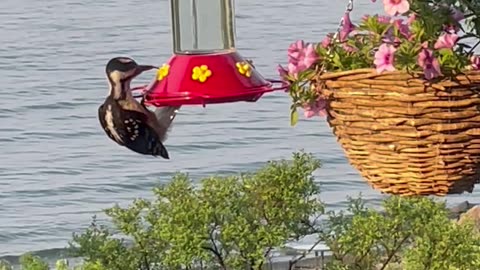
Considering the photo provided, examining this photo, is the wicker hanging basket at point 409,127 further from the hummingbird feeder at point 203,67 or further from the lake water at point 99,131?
the lake water at point 99,131

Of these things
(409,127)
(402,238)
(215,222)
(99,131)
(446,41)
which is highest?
(446,41)

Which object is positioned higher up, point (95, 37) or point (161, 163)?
point (95, 37)

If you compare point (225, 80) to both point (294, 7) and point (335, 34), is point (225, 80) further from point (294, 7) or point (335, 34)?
point (294, 7)

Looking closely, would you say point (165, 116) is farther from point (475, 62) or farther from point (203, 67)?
point (475, 62)

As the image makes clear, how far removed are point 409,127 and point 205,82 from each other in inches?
12.1

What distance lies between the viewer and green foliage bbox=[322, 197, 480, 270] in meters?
3.26

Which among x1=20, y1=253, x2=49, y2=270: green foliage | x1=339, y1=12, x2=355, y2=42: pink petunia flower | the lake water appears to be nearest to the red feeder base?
x1=339, y1=12, x2=355, y2=42: pink petunia flower

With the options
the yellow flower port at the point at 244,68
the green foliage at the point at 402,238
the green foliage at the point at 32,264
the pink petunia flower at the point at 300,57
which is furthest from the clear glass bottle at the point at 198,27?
the green foliage at the point at 32,264

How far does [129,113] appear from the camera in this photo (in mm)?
1642

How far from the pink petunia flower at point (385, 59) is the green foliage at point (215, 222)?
183cm

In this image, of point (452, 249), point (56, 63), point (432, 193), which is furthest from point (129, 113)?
point (56, 63)

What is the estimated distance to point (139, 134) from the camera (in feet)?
5.50

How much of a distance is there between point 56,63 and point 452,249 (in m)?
2.38

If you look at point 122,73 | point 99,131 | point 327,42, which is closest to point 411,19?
point 327,42
